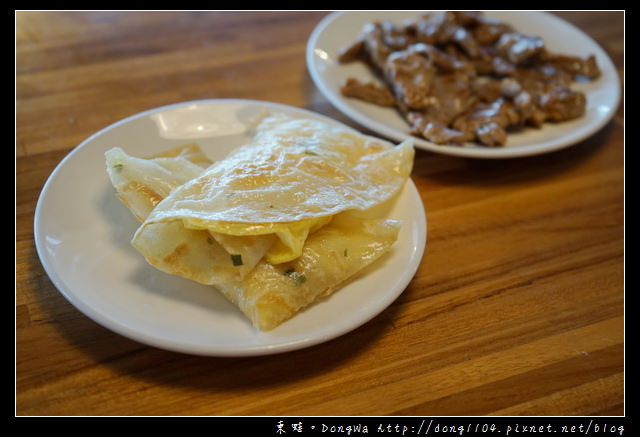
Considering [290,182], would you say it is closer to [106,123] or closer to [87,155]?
[87,155]

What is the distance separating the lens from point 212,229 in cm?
176

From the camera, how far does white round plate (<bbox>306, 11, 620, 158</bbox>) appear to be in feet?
8.95

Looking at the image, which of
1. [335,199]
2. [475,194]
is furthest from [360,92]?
[335,199]

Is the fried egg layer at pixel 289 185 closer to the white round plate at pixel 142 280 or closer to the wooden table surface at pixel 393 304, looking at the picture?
the white round plate at pixel 142 280

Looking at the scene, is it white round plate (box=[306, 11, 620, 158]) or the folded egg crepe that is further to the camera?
Answer: white round plate (box=[306, 11, 620, 158])

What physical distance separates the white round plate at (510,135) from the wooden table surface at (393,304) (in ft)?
0.42

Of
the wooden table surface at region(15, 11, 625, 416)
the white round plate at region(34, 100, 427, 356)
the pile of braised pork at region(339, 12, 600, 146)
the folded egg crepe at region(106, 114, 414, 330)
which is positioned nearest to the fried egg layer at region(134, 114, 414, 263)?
the folded egg crepe at region(106, 114, 414, 330)

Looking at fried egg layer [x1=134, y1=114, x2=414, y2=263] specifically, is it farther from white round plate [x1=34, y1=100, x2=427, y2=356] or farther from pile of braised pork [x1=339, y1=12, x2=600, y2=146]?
pile of braised pork [x1=339, y1=12, x2=600, y2=146]

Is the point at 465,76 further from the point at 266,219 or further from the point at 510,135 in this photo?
the point at 266,219

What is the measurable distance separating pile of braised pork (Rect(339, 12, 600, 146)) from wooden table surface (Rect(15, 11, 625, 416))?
0.18 meters

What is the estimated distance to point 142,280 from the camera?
1936mm

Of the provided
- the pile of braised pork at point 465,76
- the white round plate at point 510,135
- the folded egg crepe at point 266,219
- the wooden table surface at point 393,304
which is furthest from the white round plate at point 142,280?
the pile of braised pork at point 465,76

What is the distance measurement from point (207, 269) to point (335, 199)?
0.47 meters

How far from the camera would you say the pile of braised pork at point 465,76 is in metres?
2.93
